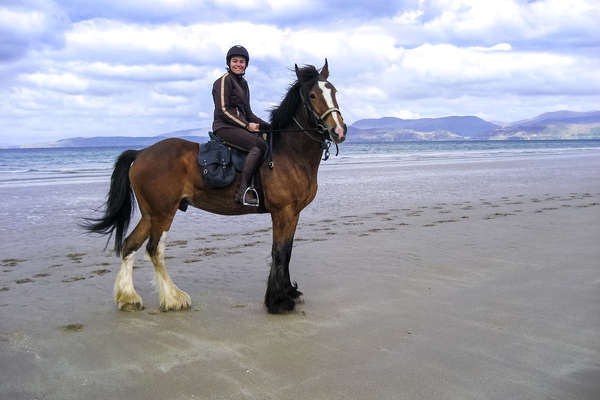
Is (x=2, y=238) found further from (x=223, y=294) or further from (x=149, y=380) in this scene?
(x=149, y=380)

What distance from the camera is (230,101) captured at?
5445mm

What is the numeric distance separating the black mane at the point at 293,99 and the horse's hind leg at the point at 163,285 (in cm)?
182

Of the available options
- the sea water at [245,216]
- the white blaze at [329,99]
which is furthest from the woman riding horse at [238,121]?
the sea water at [245,216]

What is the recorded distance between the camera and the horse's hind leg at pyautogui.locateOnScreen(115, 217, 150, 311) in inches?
208

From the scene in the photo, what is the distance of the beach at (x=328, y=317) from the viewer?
3.46 metres

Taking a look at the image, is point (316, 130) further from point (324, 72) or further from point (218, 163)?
point (218, 163)

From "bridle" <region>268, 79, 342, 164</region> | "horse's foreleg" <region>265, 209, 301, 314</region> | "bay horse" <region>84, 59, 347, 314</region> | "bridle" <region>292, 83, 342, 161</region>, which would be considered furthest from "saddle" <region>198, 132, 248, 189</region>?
"bridle" <region>292, 83, 342, 161</region>

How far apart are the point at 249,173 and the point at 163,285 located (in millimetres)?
1564

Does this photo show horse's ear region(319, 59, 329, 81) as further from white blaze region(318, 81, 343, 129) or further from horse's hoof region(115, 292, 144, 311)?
horse's hoof region(115, 292, 144, 311)

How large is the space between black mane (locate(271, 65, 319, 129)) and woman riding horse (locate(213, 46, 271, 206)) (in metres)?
0.20

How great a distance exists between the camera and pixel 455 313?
479 cm

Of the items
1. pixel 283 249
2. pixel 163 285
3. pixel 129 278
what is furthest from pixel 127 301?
pixel 283 249

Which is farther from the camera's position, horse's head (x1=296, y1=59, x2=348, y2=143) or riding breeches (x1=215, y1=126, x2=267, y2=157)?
riding breeches (x1=215, y1=126, x2=267, y2=157)

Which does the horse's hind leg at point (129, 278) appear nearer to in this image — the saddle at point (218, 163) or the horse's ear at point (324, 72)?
the saddle at point (218, 163)
